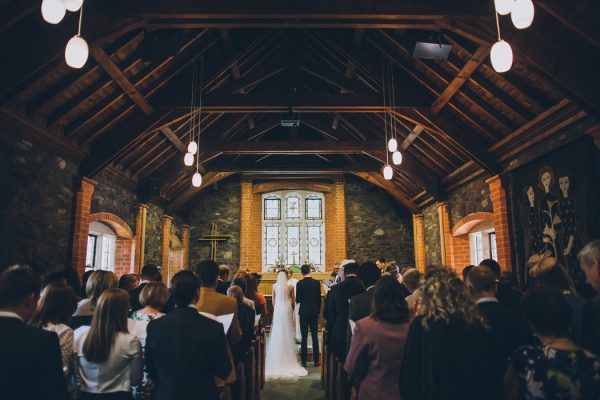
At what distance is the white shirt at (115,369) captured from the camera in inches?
90.8

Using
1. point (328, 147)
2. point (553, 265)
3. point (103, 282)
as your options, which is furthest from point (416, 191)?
point (103, 282)

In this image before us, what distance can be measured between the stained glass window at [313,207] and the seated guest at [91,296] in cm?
1079

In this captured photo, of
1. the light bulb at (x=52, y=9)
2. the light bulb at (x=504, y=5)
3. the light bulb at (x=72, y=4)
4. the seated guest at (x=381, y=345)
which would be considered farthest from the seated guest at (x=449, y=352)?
the light bulb at (x=72, y=4)

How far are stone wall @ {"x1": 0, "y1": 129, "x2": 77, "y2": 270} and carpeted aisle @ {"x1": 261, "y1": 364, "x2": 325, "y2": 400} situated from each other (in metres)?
2.87

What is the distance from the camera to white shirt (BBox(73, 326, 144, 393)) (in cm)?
231

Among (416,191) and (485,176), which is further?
(416,191)

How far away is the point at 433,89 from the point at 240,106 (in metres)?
3.25

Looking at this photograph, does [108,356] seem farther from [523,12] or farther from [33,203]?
[33,203]

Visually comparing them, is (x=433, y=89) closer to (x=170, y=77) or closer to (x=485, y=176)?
(x=485, y=176)

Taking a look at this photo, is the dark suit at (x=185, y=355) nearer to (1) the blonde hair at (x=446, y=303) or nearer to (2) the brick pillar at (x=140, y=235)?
(1) the blonde hair at (x=446, y=303)

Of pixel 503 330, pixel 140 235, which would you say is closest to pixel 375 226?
pixel 140 235

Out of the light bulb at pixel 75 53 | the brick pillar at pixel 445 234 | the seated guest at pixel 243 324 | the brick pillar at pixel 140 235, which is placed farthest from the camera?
the brick pillar at pixel 445 234

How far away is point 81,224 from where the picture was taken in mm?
6816

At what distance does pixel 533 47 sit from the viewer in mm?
4777
